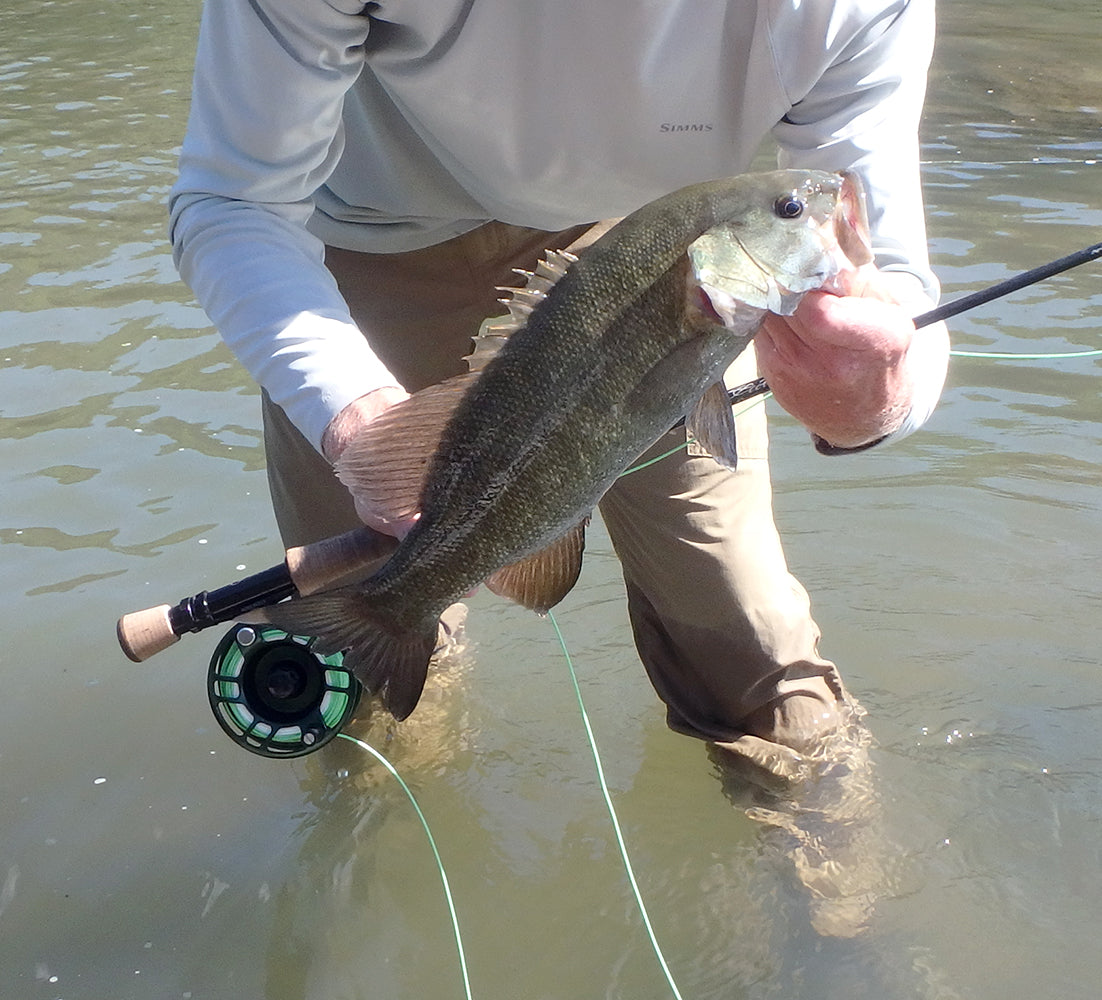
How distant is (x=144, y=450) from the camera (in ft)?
14.5

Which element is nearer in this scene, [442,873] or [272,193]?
[272,193]

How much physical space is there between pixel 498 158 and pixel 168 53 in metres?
9.38

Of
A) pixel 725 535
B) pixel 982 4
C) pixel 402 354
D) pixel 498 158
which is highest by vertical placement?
pixel 498 158

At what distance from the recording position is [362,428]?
6.35ft

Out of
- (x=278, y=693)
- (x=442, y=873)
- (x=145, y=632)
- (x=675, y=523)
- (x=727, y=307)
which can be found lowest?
(x=442, y=873)

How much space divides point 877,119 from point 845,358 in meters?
0.62

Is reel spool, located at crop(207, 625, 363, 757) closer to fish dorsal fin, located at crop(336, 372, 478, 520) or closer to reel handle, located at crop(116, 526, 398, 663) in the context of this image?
reel handle, located at crop(116, 526, 398, 663)

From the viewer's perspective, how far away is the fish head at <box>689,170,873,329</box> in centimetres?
174

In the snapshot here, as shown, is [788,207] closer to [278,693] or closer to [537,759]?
[278,693]

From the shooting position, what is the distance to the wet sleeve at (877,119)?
2148 mm

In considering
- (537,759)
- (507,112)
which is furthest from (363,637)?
(537,759)

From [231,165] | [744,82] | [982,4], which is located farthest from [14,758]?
[982,4]

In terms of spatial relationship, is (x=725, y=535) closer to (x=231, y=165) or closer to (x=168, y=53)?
(x=231, y=165)

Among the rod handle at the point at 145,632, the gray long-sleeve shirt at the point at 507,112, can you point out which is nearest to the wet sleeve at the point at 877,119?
the gray long-sleeve shirt at the point at 507,112
